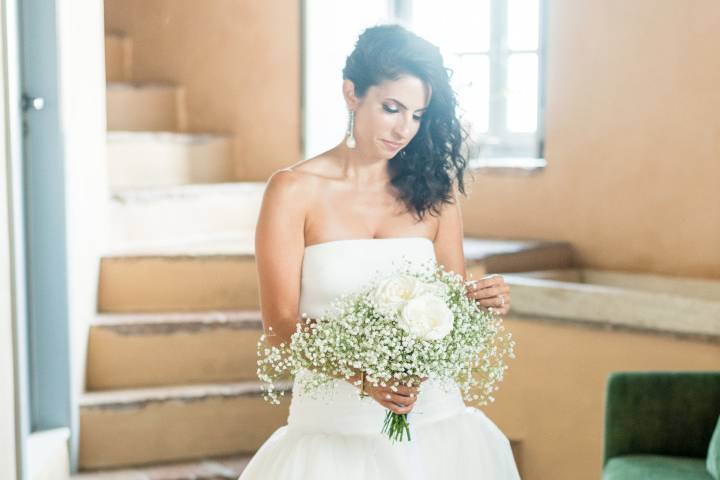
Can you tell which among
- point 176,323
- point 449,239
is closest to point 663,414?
point 449,239

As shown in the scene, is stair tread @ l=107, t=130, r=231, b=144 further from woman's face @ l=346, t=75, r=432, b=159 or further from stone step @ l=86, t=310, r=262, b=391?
woman's face @ l=346, t=75, r=432, b=159

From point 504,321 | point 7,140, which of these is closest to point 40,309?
point 7,140

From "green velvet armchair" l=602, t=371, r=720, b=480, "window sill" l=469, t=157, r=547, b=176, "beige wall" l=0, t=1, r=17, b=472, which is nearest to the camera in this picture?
"beige wall" l=0, t=1, r=17, b=472

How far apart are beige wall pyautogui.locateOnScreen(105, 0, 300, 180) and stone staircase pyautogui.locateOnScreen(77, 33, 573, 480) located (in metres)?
0.51

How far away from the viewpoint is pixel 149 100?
19.4 feet

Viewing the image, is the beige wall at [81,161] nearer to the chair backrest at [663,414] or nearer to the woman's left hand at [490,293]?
the chair backrest at [663,414]

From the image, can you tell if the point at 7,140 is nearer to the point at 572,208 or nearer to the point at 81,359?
the point at 81,359

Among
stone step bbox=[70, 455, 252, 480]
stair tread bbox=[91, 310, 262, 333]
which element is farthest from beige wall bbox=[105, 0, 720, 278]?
stone step bbox=[70, 455, 252, 480]

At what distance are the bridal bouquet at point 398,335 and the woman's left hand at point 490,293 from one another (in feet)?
0.24

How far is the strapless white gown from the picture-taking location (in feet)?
7.36

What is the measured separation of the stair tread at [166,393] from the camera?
4.01 meters

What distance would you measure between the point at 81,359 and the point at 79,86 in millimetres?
1009

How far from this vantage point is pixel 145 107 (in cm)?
591

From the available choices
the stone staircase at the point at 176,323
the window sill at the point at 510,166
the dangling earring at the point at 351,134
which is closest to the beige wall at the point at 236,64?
the stone staircase at the point at 176,323
